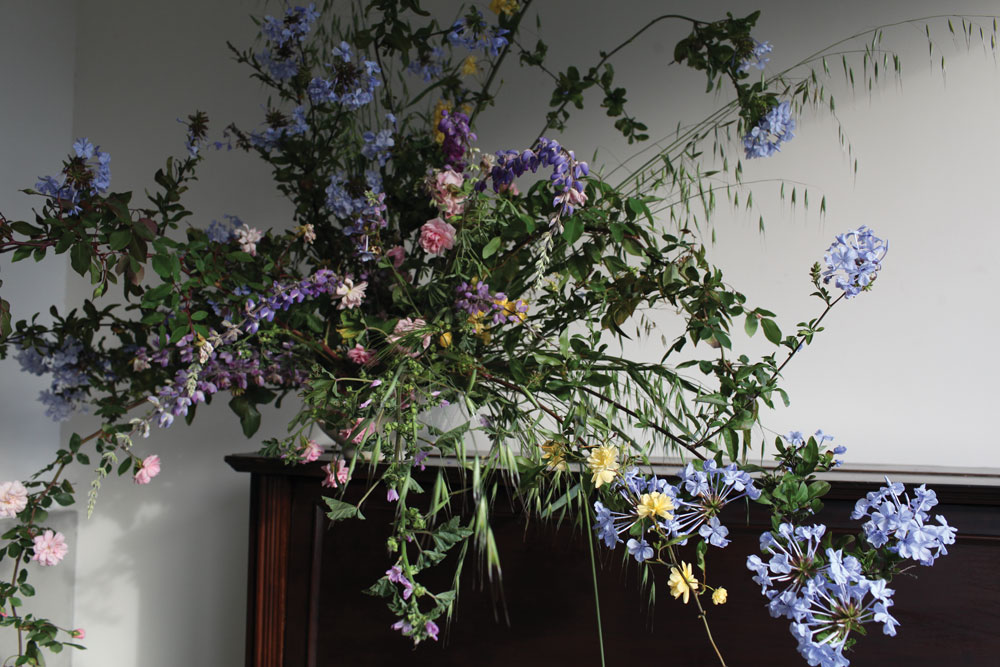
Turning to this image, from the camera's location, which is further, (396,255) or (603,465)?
(396,255)

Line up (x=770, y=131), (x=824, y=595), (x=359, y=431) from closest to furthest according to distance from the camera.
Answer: (x=824, y=595), (x=359, y=431), (x=770, y=131)

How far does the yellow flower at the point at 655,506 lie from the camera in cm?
75

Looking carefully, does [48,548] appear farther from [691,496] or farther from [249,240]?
[691,496]

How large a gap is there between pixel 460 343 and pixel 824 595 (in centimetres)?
53

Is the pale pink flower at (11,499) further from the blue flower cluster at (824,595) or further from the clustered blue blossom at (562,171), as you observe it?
the blue flower cluster at (824,595)

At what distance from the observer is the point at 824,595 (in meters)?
0.69

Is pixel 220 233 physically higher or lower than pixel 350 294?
higher

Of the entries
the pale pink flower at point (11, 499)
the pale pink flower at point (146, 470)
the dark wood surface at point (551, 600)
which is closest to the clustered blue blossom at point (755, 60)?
the dark wood surface at point (551, 600)

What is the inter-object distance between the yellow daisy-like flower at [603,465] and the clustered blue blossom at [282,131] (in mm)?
653

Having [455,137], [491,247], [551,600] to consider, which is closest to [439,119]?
[455,137]

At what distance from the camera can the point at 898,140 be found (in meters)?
1.30

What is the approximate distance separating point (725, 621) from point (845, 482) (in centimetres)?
23

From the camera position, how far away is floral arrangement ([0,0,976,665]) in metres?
0.77

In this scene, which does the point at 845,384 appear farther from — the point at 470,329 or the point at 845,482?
the point at 470,329
